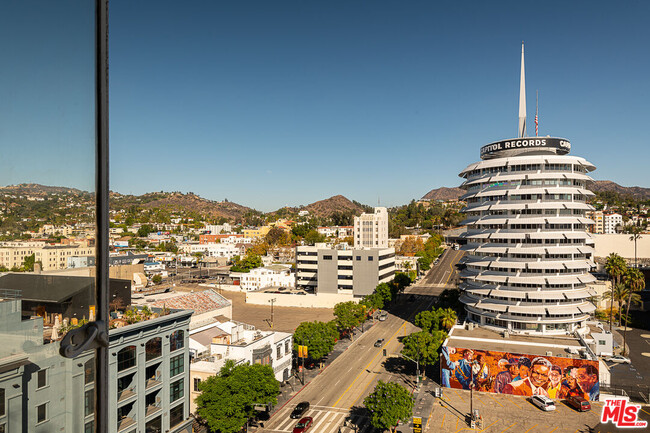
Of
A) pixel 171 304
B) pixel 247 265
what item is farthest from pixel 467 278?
pixel 247 265

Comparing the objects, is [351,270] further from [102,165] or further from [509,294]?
[102,165]

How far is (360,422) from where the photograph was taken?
1307 inches

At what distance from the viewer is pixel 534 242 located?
45.6 meters

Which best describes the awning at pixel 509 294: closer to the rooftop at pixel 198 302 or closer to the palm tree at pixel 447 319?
the palm tree at pixel 447 319

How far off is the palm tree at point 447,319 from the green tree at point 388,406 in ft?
60.1

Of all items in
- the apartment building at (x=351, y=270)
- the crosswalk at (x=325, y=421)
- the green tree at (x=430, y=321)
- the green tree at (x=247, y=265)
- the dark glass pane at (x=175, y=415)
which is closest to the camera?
the dark glass pane at (x=175, y=415)

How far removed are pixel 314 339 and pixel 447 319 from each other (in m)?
15.6

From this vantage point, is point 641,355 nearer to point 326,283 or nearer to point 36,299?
point 326,283

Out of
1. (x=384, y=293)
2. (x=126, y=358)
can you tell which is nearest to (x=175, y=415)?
(x=126, y=358)

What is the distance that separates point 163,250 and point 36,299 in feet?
551

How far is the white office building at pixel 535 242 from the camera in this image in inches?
1774

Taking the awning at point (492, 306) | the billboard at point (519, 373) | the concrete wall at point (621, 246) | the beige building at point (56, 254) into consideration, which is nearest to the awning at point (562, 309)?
the awning at point (492, 306)

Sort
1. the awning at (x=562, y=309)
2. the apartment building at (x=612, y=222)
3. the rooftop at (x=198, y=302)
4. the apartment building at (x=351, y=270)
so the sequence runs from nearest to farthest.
A: 1. the awning at (x=562, y=309)
2. the rooftop at (x=198, y=302)
3. the apartment building at (x=351, y=270)
4. the apartment building at (x=612, y=222)

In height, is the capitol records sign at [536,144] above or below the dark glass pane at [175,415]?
above
